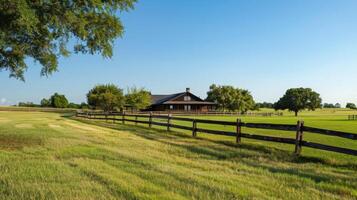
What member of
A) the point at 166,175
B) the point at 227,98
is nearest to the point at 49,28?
the point at 166,175

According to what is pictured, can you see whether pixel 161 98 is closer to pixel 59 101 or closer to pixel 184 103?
pixel 184 103

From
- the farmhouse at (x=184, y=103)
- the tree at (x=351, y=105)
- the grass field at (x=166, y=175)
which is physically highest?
the tree at (x=351, y=105)

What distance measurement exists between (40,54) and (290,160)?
10.9 metres

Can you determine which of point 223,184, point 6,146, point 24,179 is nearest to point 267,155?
point 223,184

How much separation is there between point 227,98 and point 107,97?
33.4 metres

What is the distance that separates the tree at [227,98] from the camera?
9350cm

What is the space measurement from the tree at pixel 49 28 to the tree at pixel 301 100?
104787mm

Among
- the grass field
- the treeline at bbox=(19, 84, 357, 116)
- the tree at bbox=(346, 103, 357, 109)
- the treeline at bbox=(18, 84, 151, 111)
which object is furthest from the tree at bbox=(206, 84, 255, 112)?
the tree at bbox=(346, 103, 357, 109)

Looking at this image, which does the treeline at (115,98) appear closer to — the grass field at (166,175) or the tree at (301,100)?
the tree at (301,100)

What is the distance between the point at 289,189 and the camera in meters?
6.61

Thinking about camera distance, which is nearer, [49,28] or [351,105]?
[49,28]

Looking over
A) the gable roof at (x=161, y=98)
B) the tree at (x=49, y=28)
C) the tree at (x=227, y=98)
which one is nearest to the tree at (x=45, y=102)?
the gable roof at (x=161, y=98)

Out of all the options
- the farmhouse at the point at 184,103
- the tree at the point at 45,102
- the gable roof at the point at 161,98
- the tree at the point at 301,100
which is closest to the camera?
the farmhouse at the point at 184,103

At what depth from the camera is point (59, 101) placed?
131 meters
